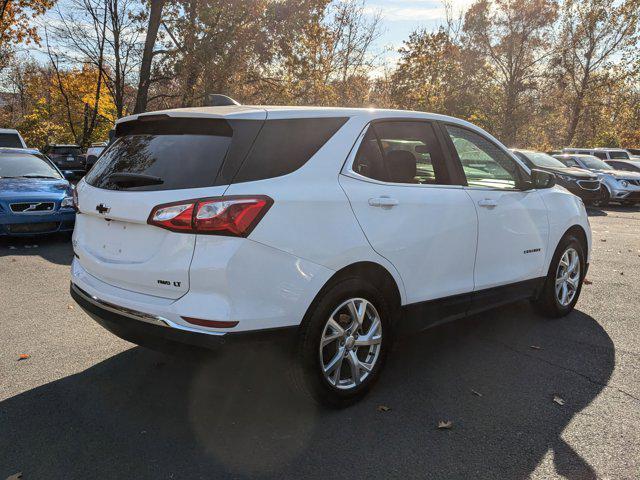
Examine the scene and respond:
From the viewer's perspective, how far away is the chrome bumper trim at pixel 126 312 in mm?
2733

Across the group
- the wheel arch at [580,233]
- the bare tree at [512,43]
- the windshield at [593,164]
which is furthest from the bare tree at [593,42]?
the wheel arch at [580,233]

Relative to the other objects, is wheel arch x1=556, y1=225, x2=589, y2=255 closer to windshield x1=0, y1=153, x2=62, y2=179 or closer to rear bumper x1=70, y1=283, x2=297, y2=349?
rear bumper x1=70, y1=283, x2=297, y2=349

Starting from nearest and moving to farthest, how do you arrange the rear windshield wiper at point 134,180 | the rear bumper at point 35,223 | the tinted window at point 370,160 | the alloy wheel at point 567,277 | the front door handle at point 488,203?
the rear windshield wiper at point 134,180 < the tinted window at point 370,160 < the front door handle at point 488,203 < the alloy wheel at point 567,277 < the rear bumper at point 35,223

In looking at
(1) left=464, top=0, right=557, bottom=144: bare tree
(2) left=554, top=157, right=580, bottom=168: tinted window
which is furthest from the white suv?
(1) left=464, top=0, right=557, bottom=144: bare tree

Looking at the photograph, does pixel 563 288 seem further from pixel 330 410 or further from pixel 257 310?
pixel 257 310

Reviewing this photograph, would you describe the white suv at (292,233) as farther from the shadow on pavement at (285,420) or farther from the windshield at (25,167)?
the windshield at (25,167)

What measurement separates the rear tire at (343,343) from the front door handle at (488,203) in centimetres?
114

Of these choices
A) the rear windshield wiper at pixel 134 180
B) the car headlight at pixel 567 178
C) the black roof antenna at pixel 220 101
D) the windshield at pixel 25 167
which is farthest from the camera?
the car headlight at pixel 567 178

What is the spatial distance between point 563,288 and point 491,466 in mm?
2834

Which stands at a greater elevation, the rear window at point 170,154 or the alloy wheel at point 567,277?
the rear window at point 170,154

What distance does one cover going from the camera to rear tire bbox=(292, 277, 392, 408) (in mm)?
2914

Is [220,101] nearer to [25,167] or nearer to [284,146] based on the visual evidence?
[284,146]

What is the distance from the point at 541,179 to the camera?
4531mm

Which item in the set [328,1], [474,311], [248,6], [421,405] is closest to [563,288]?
[474,311]
